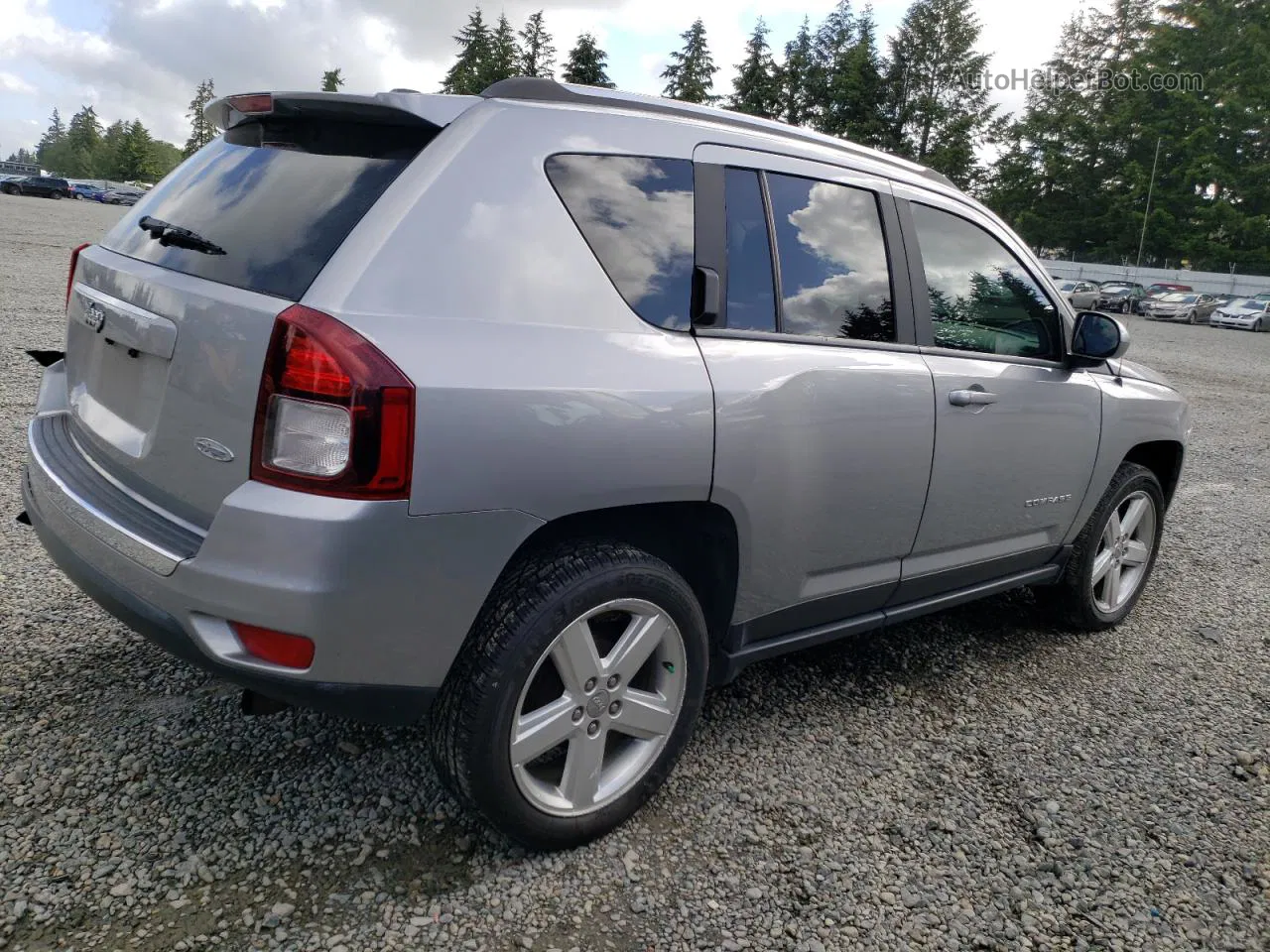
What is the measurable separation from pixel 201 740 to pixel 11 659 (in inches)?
34.2

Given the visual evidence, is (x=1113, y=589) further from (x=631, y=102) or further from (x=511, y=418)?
(x=511, y=418)

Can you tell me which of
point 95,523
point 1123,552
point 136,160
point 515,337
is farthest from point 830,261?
point 136,160

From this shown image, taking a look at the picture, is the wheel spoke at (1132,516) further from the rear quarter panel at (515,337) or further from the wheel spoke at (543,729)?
the wheel spoke at (543,729)

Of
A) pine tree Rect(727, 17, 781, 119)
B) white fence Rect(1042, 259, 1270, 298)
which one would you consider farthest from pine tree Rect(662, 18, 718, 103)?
white fence Rect(1042, 259, 1270, 298)

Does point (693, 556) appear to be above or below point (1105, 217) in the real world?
below

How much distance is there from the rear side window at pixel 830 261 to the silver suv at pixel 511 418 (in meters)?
0.01

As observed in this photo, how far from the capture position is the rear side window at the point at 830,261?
2795 mm

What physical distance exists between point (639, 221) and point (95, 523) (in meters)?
1.49

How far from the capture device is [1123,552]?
437 cm

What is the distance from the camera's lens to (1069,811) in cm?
289

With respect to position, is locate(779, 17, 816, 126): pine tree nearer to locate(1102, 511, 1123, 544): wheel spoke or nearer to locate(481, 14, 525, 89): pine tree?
locate(481, 14, 525, 89): pine tree

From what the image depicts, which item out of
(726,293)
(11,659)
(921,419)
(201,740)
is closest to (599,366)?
(726,293)

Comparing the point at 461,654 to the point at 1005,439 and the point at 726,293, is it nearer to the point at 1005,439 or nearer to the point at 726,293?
the point at 726,293

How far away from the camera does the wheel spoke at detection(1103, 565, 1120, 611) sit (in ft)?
14.2
